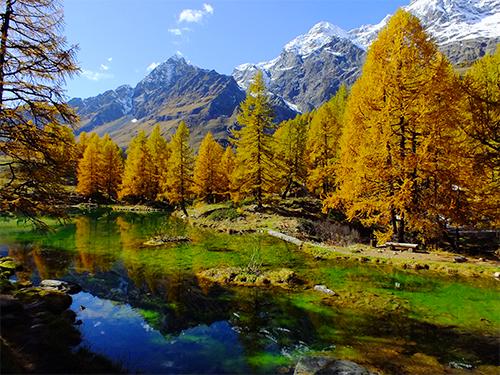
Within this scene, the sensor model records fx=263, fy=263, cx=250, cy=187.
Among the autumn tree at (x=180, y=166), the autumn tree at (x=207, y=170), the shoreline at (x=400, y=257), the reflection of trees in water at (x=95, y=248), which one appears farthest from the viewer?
the autumn tree at (x=207, y=170)

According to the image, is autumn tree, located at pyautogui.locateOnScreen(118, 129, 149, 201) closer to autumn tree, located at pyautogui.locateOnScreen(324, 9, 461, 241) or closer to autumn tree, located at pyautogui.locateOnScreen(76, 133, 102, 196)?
autumn tree, located at pyautogui.locateOnScreen(76, 133, 102, 196)

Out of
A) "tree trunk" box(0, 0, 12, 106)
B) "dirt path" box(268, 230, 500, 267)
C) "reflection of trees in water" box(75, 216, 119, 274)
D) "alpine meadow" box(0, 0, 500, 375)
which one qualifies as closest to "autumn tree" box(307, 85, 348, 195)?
"alpine meadow" box(0, 0, 500, 375)

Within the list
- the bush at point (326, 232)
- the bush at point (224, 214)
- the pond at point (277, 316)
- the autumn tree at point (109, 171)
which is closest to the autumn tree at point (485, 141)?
the pond at point (277, 316)

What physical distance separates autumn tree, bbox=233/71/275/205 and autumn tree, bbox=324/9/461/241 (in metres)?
14.7

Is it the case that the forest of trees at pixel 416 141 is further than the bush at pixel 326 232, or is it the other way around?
the bush at pixel 326 232

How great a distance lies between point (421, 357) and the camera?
17.8ft

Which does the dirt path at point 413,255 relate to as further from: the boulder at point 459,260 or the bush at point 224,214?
the bush at point 224,214

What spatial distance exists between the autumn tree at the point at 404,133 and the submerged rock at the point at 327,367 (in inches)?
362

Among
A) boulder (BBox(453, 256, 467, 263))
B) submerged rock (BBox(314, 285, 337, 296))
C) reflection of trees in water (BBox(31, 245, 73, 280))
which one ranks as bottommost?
reflection of trees in water (BBox(31, 245, 73, 280))

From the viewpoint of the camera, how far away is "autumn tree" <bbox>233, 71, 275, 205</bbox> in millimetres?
28125

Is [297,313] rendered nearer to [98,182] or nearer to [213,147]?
[213,147]

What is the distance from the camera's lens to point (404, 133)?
13.2 m

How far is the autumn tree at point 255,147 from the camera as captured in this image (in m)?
28.1

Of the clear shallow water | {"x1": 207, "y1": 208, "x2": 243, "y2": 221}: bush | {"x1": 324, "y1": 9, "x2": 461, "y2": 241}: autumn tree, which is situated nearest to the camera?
the clear shallow water
